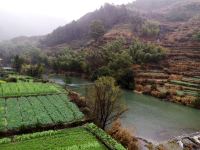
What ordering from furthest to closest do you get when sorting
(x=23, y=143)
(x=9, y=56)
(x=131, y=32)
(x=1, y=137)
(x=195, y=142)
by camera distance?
(x=9, y=56)
(x=131, y=32)
(x=195, y=142)
(x=1, y=137)
(x=23, y=143)

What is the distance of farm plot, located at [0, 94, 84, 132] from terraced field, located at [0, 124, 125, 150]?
347cm

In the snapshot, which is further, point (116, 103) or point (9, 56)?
point (9, 56)

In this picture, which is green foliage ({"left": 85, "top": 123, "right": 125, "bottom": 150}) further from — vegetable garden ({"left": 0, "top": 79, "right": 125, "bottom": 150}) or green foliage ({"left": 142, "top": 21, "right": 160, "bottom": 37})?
green foliage ({"left": 142, "top": 21, "right": 160, "bottom": 37})

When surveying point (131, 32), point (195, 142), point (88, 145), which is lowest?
point (195, 142)

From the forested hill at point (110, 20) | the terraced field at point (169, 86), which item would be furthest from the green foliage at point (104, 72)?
the forested hill at point (110, 20)

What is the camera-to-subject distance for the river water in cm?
4345

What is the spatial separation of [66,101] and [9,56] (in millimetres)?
108816

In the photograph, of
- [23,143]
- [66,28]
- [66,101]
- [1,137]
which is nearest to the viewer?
[23,143]

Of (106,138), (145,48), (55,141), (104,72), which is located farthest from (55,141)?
(145,48)

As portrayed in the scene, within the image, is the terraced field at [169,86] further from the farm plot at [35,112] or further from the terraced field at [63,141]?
the terraced field at [63,141]

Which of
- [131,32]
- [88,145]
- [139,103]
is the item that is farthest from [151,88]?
[131,32]

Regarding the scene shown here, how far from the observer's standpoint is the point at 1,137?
30.7m

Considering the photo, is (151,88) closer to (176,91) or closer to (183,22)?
(176,91)

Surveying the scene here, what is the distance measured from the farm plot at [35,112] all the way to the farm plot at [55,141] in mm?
3418
